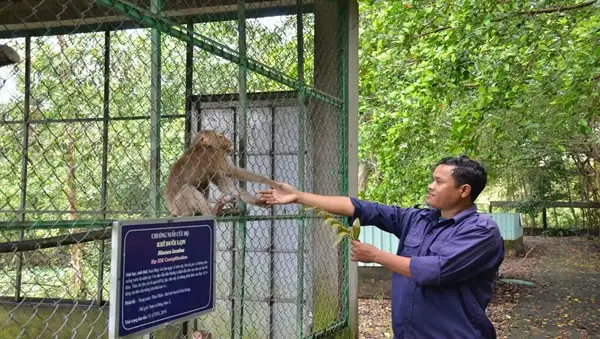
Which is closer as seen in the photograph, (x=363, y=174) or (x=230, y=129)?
(x=230, y=129)

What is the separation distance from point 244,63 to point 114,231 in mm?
1739

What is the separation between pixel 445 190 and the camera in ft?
10.7

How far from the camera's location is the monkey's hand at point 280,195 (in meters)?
3.66

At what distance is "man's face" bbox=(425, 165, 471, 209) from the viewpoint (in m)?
3.25

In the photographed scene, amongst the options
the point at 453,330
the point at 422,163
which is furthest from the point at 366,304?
the point at 453,330

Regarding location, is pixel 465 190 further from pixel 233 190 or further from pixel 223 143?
pixel 223 143

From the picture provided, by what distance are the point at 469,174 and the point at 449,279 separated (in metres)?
0.65

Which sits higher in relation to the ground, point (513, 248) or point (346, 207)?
point (346, 207)

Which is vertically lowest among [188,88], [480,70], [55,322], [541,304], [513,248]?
[541,304]

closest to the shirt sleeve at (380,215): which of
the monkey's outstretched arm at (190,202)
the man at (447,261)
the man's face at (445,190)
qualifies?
the man at (447,261)

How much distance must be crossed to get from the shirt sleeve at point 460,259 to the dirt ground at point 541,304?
5.87m

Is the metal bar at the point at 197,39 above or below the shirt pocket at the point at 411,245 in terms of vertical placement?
above

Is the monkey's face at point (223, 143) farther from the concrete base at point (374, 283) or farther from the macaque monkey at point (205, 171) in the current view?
the concrete base at point (374, 283)

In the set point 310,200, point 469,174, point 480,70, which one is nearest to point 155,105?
point 310,200
